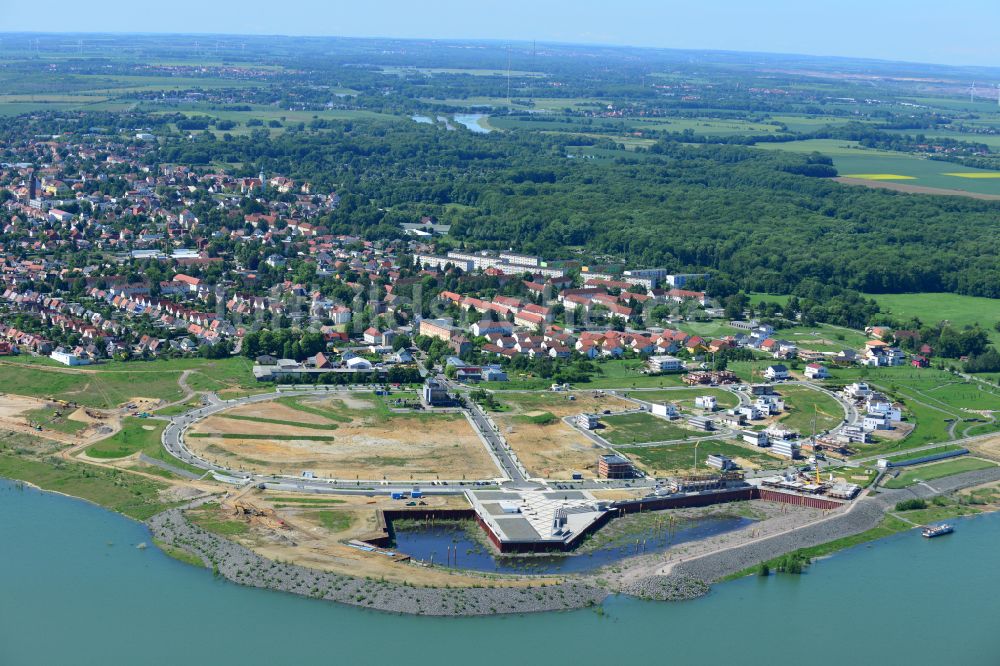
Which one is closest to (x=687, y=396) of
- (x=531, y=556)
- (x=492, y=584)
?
(x=531, y=556)

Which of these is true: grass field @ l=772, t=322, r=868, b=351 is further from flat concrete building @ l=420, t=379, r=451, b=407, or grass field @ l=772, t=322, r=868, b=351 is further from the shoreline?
the shoreline

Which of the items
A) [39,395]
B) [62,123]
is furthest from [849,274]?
[62,123]

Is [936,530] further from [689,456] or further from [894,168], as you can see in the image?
[894,168]

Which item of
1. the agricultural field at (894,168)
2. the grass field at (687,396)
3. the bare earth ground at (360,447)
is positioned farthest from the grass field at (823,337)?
the agricultural field at (894,168)

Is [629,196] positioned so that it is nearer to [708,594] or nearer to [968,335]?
[968,335]

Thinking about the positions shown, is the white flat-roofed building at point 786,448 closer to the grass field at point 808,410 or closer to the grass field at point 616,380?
the grass field at point 808,410

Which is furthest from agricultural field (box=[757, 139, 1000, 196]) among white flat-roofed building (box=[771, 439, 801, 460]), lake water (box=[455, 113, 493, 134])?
white flat-roofed building (box=[771, 439, 801, 460])

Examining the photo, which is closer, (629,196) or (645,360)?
(645,360)
